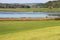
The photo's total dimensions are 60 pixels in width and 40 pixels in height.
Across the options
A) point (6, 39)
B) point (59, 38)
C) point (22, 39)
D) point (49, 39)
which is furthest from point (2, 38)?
point (59, 38)

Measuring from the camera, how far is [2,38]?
33.3ft

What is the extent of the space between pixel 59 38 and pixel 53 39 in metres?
0.41

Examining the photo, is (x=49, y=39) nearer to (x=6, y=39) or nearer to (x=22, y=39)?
(x=22, y=39)

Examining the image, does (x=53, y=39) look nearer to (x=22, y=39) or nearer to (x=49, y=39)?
(x=49, y=39)

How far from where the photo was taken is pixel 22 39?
32.8 ft

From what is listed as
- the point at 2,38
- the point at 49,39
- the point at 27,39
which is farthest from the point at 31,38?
the point at 2,38

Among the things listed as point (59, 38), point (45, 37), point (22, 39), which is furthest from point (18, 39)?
point (59, 38)

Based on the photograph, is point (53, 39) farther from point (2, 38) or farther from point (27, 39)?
point (2, 38)

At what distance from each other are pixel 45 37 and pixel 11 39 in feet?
6.94

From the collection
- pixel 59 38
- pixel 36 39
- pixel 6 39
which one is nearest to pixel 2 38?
pixel 6 39

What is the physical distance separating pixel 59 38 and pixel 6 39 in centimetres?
313

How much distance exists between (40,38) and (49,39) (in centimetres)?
55

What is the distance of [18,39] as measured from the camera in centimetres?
995

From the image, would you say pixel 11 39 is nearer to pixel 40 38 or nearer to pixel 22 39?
pixel 22 39
